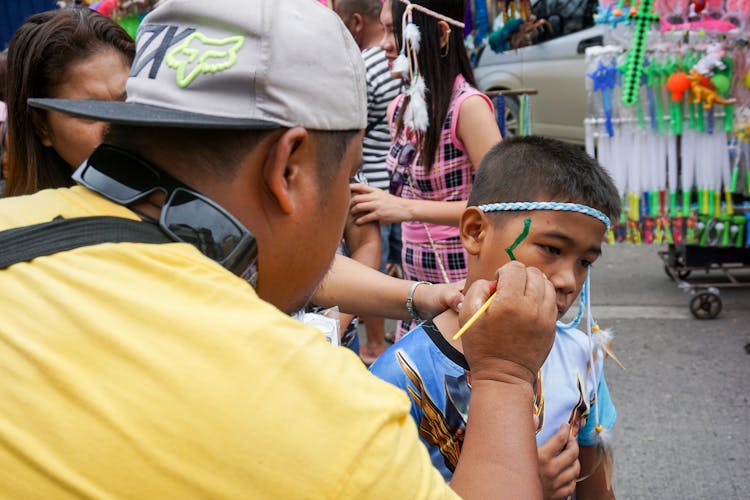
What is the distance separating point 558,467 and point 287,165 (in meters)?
0.92

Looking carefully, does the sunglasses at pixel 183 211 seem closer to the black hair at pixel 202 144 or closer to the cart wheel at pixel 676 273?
the black hair at pixel 202 144

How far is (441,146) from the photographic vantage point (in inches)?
129

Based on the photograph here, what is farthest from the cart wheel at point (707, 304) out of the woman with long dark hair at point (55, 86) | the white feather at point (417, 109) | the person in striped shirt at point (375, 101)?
the woman with long dark hair at point (55, 86)

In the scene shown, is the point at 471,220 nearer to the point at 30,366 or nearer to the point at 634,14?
the point at 30,366

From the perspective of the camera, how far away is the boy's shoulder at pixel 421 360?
1.93 m

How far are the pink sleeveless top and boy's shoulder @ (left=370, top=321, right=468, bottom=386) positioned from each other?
1341mm

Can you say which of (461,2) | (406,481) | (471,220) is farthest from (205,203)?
(461,2)

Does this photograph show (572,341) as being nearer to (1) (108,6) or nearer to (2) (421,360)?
(2) (421,360)

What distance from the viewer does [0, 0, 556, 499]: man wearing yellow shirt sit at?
90cm

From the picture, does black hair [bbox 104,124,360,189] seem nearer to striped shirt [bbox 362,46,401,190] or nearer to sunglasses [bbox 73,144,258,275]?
sunglasses [bbox 73,144,258,275]

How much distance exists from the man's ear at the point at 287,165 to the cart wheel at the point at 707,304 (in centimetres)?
491

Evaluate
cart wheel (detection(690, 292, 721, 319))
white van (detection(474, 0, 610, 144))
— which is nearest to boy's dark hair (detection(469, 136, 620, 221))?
cart wheel (detection(690, 292, 721, 319))

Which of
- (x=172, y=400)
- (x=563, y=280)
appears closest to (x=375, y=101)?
(x=563, y=280)

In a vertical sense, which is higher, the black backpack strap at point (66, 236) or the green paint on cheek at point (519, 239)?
the black backpack strap at point (66, 236)
